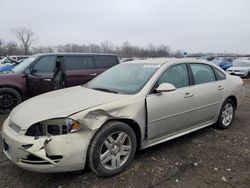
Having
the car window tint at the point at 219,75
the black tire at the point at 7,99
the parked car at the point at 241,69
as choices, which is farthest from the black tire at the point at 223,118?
the parked car at the point at 241,69

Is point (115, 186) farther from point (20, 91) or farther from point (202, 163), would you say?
point (20, 91)

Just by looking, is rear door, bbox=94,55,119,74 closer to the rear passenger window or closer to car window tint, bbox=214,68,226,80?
the rear passenger window

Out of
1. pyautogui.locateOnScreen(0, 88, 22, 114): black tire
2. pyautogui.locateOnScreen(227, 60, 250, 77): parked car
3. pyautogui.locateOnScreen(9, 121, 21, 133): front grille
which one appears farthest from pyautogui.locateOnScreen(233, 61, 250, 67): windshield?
pyautogui.locateOnScreen(9, 121, 21, 133): front grille

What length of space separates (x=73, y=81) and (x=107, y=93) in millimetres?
3895

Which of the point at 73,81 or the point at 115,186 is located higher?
Answer: the point at 73,81

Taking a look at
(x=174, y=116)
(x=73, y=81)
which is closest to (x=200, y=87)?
(x=174, y=116)

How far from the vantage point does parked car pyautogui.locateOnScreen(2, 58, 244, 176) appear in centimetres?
287

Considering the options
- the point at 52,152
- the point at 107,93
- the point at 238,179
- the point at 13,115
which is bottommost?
the point at 238,179

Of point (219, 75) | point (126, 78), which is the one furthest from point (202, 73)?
point (126, 78)

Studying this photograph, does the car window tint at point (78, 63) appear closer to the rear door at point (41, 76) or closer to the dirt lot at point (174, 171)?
the rear door at point (41, 76)

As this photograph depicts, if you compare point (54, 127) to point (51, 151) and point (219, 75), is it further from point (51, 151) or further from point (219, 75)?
point (219, 75)

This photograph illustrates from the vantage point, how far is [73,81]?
7.32 m

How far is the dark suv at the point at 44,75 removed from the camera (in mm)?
6613

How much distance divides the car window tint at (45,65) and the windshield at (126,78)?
316 cm
